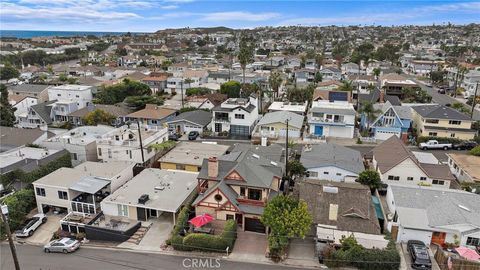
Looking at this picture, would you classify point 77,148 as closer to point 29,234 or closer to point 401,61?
point 29,234

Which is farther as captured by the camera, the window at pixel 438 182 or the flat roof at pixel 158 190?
the window at pixel 438 182

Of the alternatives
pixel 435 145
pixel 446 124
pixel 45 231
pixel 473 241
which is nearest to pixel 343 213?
pixel 473 241

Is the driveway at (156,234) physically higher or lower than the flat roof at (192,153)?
lower

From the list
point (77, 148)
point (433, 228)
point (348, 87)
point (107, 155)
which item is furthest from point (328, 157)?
point (348, 87)


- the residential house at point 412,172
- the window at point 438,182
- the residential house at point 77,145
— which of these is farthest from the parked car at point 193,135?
the window at point 438,182

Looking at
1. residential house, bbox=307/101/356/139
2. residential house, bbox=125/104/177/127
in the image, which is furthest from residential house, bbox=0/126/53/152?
residential house, bbox=307/101/356/139

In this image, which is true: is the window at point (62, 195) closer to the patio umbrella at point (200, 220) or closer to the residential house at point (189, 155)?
the residential house at point (189, 155)
